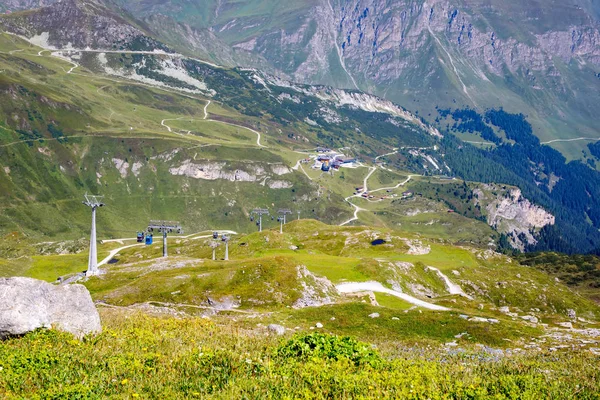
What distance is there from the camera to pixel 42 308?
23.6m

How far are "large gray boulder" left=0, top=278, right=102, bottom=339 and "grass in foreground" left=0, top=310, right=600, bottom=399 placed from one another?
3.20 feet

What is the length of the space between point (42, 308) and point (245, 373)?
1338 cm

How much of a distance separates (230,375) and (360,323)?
40116 mm

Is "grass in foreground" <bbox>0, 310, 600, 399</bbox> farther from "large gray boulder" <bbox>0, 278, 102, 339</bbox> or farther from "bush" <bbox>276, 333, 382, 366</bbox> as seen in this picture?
"large gray boulder" <bbox>0, 278, 102, 339</bbox>

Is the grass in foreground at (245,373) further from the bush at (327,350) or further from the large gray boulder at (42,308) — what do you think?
the large gray boulder at (42,308)

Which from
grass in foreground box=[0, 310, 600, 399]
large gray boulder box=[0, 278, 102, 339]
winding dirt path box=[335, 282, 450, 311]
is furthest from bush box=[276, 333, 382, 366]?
winding dirt path box=[335, 282, 450, 311]

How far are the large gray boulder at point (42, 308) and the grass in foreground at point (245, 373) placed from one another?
38.4 inches

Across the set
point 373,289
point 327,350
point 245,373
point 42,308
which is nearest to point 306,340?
point 327,350

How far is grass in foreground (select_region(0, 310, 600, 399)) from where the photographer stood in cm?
1476

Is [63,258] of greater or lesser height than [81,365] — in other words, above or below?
below

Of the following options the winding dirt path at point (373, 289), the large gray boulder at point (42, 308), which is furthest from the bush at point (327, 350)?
the winding dirt path at point (373, 289)

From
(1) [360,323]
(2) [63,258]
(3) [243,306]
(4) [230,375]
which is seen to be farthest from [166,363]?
(2) [63,258]

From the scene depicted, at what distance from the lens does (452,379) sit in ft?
58.0

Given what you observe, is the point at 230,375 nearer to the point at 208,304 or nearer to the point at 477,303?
the point at 208,304
